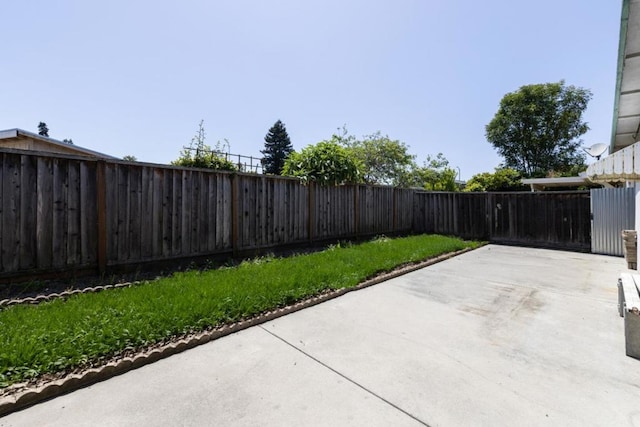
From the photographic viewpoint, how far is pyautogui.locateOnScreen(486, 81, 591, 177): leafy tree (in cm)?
2177

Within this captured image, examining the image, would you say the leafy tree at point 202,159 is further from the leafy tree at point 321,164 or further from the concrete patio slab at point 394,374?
the concrete patio slab at point 394,374

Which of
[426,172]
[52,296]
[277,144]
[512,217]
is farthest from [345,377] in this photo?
[277,144]

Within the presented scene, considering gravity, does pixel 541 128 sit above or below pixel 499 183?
above

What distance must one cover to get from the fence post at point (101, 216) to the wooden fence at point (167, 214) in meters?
0.01

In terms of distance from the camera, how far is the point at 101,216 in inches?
162

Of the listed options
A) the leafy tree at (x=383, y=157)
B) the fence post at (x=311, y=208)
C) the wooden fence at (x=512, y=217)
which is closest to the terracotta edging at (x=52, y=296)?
the fence post at (x=311, y=208)

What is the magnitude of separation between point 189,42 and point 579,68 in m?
13.6

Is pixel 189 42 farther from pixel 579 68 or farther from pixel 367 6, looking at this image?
pixel 579 68

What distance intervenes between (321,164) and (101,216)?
15.6ft

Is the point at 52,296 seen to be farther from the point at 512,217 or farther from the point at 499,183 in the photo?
the point at 499,183

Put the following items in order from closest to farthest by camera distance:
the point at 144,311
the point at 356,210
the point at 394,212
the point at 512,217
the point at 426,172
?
the point at 144,311, the point at 356,210, the point at 512,217, the point at 394,212, the point at 426,172

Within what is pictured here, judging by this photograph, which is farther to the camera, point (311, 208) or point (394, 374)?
point (311, 208)

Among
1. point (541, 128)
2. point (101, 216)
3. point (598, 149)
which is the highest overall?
point (541, 128)

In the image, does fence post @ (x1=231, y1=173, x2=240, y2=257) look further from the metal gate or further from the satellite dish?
the satellite dish
